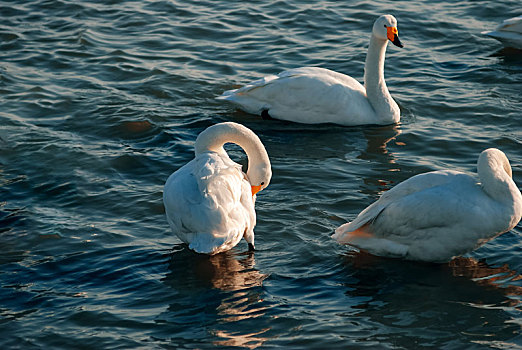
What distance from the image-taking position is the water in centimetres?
623

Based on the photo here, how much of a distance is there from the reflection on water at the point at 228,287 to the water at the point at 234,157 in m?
0.02

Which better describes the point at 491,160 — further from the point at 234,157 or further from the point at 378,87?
the point at 378,87

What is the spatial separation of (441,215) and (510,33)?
6.42 meters

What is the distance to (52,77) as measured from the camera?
37.9 ft

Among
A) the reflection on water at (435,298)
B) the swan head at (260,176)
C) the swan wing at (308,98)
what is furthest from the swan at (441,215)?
the swan wing at (308,98)

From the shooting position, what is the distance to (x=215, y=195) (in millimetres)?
6895

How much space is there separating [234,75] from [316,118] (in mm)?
1954

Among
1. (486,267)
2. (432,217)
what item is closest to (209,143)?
(432,217)

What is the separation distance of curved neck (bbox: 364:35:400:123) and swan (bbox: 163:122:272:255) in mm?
2914

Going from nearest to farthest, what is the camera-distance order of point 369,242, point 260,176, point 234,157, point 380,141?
point 369,242 → point 260,176 → point 234,157 → point 380,141

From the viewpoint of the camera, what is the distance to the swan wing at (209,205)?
6.66 metres

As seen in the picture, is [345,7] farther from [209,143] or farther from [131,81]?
[209,143]

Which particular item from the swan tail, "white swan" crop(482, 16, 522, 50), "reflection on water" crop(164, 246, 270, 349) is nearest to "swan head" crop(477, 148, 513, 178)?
the swan tail

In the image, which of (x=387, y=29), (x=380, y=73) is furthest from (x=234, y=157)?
(x=387, y=29)
